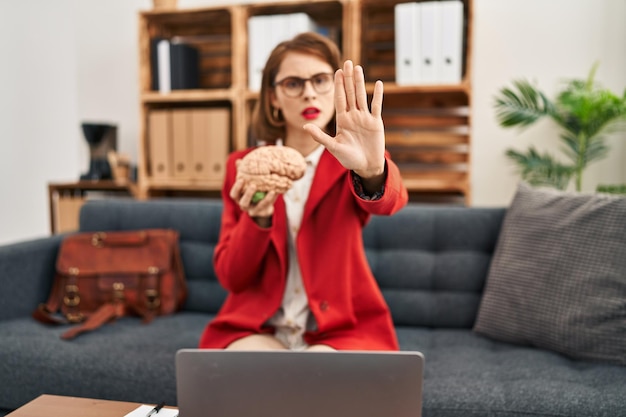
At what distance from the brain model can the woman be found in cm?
10

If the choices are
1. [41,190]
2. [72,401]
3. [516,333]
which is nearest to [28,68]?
[41,190]

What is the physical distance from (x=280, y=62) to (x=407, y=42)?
1.32 m

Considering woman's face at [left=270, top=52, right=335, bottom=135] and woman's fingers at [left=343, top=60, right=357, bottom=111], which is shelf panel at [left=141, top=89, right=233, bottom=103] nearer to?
woman's face at [left=270, top=52, right=335, bottom=135]

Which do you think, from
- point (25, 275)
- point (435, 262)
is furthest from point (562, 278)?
point (25, 275)

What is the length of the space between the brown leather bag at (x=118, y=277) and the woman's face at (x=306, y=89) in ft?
3.10

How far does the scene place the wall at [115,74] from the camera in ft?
7.98

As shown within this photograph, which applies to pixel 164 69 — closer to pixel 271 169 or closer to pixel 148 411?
pixel 271 169

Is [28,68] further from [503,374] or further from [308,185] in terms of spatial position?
[503,374]

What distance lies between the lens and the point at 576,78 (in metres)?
2.44

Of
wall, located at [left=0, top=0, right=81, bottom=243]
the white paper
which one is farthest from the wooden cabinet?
the white paper

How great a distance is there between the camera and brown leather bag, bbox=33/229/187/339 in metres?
1.76

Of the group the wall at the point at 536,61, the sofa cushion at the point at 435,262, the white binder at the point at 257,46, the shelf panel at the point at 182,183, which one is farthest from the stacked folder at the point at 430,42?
the shelf panel at the point at 182,183

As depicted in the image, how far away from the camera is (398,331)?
166 centimetres

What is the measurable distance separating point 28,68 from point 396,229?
10.0 ft
